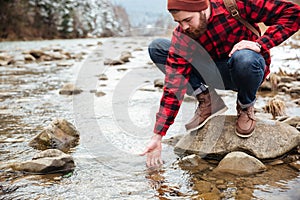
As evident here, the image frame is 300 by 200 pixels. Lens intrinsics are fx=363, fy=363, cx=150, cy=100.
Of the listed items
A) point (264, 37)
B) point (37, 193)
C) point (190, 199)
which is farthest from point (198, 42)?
point (37, 193)

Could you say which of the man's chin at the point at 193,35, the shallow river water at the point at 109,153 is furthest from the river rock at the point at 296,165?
the man's chin at the point at 193,35

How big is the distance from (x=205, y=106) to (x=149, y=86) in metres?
2.66

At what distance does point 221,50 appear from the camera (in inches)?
94.4

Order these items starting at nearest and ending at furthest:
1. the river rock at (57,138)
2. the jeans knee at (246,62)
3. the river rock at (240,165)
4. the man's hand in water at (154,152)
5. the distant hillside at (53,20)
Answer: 1. the river rock at (240,165)
2. the jeans knee at (246,62)
3. the man's hand in water at (154,152)
4. the river rock at (57,138)
5. the distant hillside at (53,20)

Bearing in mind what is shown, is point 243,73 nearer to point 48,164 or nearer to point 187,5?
point 187,5

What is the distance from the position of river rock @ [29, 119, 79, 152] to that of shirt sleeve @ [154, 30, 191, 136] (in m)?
0.70

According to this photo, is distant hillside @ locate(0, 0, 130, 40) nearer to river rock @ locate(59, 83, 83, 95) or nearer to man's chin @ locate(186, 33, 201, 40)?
river rock @ locate(59, 83, 83, 95)

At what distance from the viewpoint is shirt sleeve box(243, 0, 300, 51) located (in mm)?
2145

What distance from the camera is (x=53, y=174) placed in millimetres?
1979

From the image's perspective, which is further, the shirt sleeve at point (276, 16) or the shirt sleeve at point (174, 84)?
the shirt sleeve at point (174, 84)

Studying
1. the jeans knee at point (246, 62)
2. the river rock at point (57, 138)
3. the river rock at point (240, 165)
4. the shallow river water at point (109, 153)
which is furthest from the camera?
the river rock at point (57, 138)

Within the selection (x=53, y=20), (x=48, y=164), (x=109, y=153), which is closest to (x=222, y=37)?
(x=109, y=153)

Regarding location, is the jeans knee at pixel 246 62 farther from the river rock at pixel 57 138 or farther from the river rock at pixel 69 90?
the river rock at pixel 69 90

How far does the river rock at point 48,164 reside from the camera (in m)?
1.98
